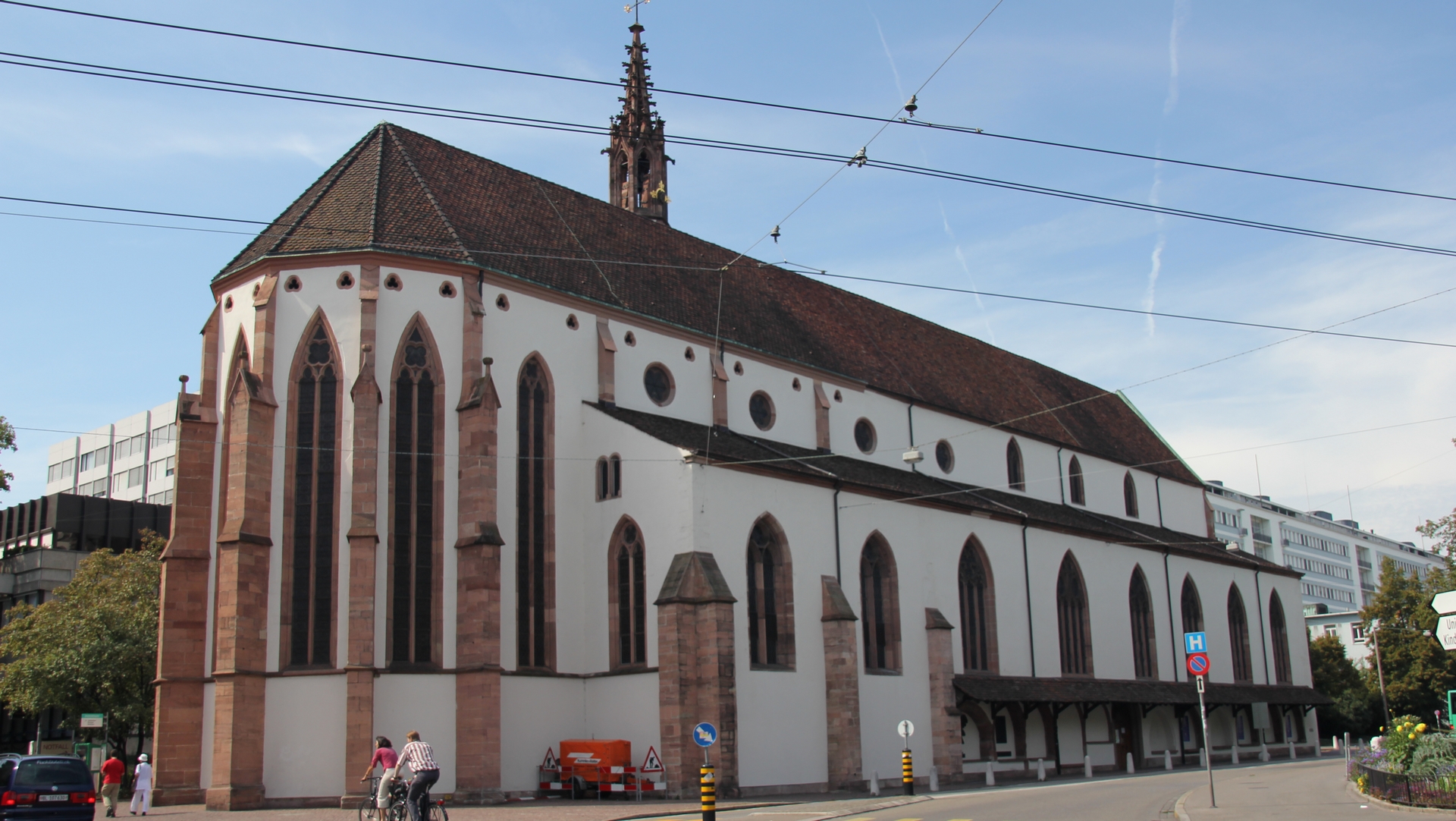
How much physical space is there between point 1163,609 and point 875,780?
68.4 ft

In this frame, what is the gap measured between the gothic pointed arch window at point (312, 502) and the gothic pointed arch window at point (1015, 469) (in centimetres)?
2583

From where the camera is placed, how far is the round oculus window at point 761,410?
36.2 metres

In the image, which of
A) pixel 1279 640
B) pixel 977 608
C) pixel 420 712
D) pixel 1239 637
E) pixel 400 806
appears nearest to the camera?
pixel 400 806

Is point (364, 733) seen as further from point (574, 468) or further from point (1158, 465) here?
point (1158, 465)

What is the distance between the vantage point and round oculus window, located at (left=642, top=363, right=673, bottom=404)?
109 ft

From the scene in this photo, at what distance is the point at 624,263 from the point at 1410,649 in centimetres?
4488

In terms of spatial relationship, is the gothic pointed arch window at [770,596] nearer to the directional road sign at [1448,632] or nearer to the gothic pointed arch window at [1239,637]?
the directional road sign at [1448,632]

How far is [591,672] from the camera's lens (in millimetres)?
29250

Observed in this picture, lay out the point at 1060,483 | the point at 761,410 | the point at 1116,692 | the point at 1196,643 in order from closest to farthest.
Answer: the point at 1196,643
the point at 761,410
the point at 1116,692
the point at 1060,483

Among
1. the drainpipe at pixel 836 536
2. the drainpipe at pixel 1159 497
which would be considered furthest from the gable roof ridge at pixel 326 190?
the drainpipe at pixel 1159 497

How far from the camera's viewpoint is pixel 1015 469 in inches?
1827

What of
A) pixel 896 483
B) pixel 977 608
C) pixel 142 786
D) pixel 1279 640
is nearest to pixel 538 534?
pixel 142 786

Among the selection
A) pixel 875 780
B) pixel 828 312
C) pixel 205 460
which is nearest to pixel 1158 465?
pixel 828 312

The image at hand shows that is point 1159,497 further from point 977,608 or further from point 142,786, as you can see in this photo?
point 142,786
